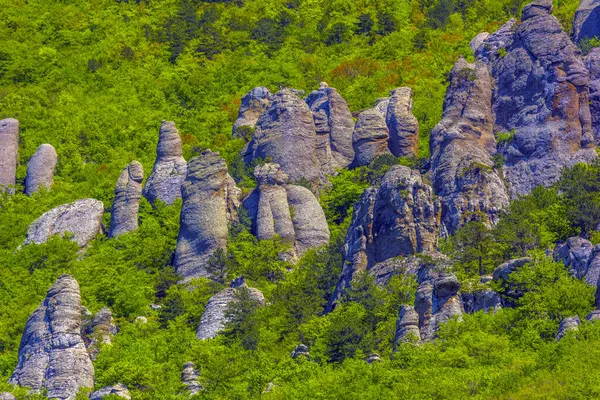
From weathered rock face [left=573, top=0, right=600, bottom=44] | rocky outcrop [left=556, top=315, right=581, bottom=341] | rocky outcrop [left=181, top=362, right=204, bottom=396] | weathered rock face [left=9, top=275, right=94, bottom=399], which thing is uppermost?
weathered rock face [left=573, top=0, right=600, bottom=44]

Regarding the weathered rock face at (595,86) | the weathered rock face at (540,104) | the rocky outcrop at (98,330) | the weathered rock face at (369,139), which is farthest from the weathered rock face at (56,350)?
the weathered rock face at (595,86)

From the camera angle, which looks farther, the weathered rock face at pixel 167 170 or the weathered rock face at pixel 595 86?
the weathered rock face at pixel 167 170

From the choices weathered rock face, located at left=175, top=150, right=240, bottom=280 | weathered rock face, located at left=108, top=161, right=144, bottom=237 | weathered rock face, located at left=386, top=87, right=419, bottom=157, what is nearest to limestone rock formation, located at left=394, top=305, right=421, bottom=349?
weathered rock face, located at left=175, top=150, right=240, bottom=280

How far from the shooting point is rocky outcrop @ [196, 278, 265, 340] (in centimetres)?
5819

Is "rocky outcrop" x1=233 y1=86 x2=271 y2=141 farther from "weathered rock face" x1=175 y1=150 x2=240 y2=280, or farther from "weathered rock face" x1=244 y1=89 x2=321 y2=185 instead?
"weathered rock face" x1=175 y1=150 x2=240 y2=280

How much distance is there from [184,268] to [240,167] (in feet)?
35.5

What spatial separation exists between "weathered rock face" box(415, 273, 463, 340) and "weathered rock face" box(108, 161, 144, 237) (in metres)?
25.2

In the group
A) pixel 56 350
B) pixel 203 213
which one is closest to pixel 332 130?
pixel 203 213

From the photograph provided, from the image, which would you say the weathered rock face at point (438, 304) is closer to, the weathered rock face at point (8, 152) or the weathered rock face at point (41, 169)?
the weathered rock face at point (41, 169)

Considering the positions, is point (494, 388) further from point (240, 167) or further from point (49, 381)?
point (240, 167)

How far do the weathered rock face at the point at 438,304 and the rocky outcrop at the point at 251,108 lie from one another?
110 feet

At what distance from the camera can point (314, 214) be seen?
69125mm

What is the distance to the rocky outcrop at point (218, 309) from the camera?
5819 centimetres

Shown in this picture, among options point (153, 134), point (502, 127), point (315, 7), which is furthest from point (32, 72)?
point (502, 127)
